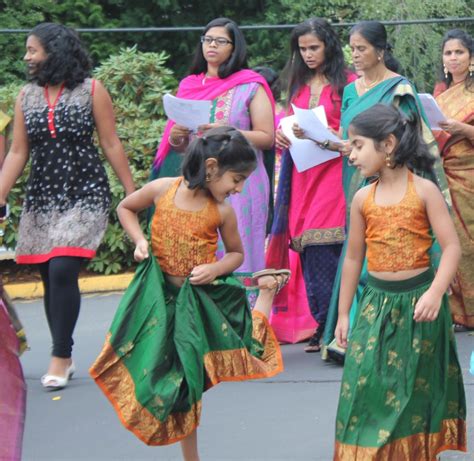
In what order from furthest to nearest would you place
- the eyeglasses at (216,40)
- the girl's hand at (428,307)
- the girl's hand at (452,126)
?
1. the girl's hand at (452,126)
2. the eyeglasses at (216,40)
3. the girl's hand at (428,307)

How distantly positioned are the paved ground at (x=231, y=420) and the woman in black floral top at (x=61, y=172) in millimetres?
346

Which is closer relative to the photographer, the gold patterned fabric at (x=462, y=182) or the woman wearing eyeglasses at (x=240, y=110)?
the woman wearing eyeglasses at (x=240, y=110)

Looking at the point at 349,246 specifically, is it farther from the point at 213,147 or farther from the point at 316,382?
the point at 316,382

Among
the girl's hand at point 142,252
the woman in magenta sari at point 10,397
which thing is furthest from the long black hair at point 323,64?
the woman in magenta sari at point 10,397

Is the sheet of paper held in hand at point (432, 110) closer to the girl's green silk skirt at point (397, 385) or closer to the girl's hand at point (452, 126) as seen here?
the girl's hand at point (452, 126)

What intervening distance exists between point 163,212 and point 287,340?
8.72ft

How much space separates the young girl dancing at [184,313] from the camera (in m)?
4.52

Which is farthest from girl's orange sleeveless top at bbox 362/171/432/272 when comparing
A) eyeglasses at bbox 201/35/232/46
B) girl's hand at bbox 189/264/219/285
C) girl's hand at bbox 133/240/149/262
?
eyeglasses at bbox 201/35/232/46

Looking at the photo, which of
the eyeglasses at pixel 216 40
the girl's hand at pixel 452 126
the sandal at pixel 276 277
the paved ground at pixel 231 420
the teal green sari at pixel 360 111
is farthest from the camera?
the girl's hand at pixel 452 126

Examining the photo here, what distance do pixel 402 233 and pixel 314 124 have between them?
6.03 ft

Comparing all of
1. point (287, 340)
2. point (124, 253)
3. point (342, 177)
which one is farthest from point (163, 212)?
point (124, 253)

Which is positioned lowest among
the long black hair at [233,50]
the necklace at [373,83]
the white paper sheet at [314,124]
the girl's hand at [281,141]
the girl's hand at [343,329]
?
the girl's hand at [343,329]

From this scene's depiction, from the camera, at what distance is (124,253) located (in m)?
9.31

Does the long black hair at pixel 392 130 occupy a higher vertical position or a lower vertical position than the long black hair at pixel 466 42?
higher
